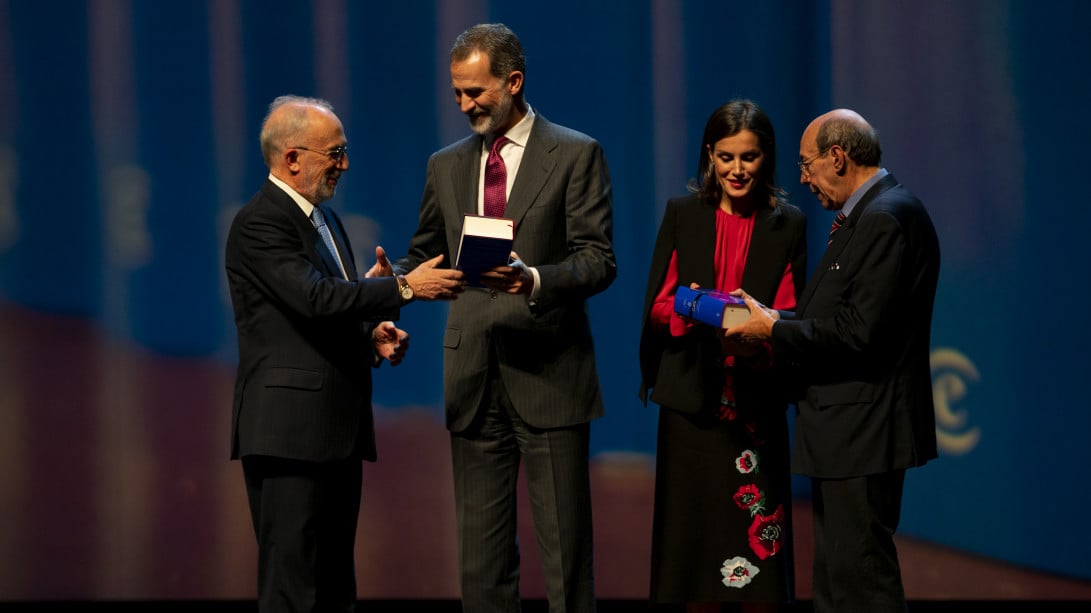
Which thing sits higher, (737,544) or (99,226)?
(99,226)

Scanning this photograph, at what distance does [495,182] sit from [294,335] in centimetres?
63

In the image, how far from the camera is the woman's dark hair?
2.89 metres

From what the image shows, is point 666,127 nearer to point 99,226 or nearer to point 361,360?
point 361,360

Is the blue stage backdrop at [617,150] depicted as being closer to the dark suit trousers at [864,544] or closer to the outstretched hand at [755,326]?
the outstretched hand at [755,326]

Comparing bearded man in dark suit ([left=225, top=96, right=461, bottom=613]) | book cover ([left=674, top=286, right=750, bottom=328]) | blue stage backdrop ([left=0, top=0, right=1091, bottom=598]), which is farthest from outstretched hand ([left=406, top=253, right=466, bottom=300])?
blue stage backdrop ([left=0, top=0, right=1091, bottom=598])

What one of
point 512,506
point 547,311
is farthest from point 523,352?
point 512,506

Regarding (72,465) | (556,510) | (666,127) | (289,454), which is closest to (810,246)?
(666,127)

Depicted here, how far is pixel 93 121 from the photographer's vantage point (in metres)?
4.22

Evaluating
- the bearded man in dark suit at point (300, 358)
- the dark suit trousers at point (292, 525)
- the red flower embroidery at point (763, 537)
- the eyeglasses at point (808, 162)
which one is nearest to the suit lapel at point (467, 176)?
the bearded man in dark suit at point (300, 358)

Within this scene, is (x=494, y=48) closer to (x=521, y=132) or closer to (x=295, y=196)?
(x=521, y=132)

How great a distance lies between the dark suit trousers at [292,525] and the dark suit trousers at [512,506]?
33 centimetres

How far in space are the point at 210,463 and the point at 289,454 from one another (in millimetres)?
1758

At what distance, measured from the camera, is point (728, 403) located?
295 centimetres

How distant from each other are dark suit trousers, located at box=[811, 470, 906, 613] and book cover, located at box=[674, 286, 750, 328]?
0.45 metres
